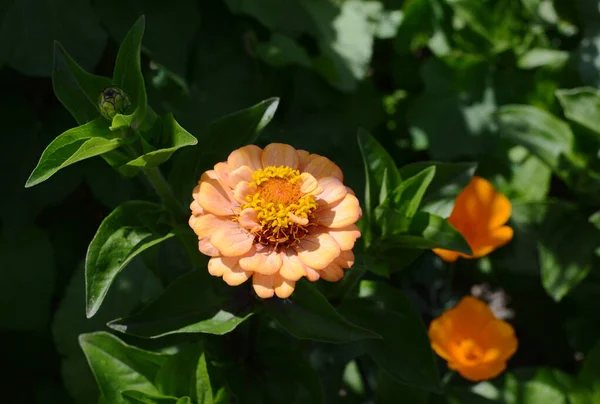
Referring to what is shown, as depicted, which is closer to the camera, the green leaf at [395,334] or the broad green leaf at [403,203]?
the broad green leaf at [403,203]

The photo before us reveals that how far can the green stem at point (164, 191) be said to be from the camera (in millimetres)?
914

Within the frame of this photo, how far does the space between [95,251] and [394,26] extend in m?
1.25

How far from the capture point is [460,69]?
175cm

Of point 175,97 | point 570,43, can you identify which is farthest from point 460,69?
point 175,97

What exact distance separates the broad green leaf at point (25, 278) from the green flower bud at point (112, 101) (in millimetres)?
646

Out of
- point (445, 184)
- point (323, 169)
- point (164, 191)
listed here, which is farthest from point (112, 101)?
point (445, 184)

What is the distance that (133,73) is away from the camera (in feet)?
2.87

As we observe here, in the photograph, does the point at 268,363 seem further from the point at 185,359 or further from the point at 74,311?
the point at 74,311

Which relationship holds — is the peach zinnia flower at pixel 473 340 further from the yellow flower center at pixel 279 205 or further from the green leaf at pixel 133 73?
the green leaf at pixel 133 73

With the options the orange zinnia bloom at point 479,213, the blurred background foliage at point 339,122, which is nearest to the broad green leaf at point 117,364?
the blurred background foliage at point 339,122

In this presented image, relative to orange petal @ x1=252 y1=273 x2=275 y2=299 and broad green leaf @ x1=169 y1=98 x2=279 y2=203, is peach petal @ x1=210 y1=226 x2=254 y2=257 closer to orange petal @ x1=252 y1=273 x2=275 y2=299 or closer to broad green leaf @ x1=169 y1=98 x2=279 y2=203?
orange petal @ x1=252 y1=273 x2=275 y2=299

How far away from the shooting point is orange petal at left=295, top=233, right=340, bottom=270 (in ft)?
2.67

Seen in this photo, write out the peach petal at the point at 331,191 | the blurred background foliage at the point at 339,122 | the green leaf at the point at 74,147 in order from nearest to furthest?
the green leaf at the point at 74,147
the peach petal at the point at 331,191
the blurred background foliage at the point at 339,122

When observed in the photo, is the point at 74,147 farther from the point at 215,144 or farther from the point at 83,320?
the point at 83,320
